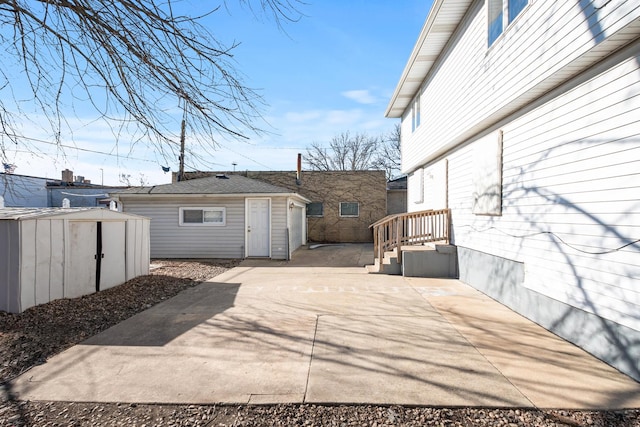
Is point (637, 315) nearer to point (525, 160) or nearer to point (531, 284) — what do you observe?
point (531, 284)

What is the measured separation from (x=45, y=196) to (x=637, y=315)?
28.9 metres

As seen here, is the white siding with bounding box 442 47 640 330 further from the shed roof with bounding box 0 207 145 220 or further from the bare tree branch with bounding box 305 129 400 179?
the bare tree branch with bounding box 305 129 400 179

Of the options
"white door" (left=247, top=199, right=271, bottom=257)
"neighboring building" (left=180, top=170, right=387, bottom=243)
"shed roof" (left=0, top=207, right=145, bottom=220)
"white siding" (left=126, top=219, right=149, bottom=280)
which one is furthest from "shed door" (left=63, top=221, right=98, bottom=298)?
"neighboring building" (left=180, top=170, right=387, bottom=243)

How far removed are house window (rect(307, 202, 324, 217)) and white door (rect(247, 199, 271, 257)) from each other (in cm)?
669

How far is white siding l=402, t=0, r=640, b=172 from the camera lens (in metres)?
3.34

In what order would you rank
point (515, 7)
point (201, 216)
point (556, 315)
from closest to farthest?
point (556, 315) < point (515, 7) < point (201, 216)

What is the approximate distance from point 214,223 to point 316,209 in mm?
7450

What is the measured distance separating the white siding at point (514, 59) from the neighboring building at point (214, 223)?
237 inches

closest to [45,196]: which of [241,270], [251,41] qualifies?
[241,270]

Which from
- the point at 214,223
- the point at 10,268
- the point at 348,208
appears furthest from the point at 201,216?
the point at 348,208

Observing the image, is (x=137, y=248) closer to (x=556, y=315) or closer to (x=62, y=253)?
(x=62, y=253)

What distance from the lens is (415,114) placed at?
37.0 ft

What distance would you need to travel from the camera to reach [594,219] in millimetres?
3660

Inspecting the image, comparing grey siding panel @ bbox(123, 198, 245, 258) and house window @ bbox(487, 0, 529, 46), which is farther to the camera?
grey siding panel @ bbox(123, 198, 245, 258)
